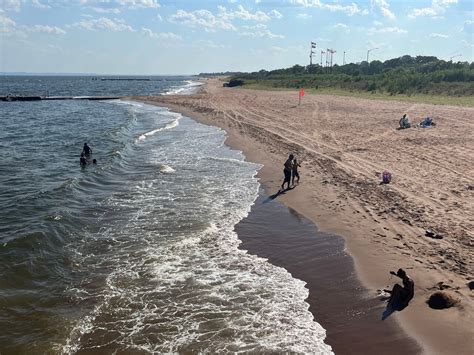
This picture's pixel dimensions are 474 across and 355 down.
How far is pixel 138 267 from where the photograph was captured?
1227cm

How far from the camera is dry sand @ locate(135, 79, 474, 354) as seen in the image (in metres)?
10.0

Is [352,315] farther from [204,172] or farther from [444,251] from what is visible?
[204,172]

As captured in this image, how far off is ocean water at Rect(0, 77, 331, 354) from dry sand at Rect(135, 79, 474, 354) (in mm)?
2299

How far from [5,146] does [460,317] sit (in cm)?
3054

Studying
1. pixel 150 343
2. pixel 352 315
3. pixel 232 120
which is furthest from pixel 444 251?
pixel 232 120

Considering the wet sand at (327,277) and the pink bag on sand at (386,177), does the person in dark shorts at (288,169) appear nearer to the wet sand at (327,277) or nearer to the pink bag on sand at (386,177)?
the wet sand at (327,277)

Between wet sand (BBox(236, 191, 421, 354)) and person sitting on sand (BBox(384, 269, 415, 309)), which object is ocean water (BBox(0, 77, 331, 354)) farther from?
person sitting on sand (BBox(384, 269, 415, 309))

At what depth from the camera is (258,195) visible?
19.0 m

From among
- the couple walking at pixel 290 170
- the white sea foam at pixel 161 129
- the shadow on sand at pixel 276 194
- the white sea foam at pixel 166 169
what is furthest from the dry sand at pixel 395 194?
the white sea foam at pixel 161 129

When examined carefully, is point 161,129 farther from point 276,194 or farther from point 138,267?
point 138,267

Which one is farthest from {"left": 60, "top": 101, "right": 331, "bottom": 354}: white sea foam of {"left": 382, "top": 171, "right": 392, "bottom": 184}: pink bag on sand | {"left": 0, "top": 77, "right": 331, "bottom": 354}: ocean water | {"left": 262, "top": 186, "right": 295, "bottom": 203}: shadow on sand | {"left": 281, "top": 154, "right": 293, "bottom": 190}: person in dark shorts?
{"left": 382, "top": 171, "right": 392, "bottom": 184}: pink bag on sand

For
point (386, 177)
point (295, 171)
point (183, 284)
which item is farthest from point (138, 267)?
point (386, 177)

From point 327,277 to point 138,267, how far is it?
17.2ft

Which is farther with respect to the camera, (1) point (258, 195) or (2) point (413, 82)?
(2) point (413, 82)
